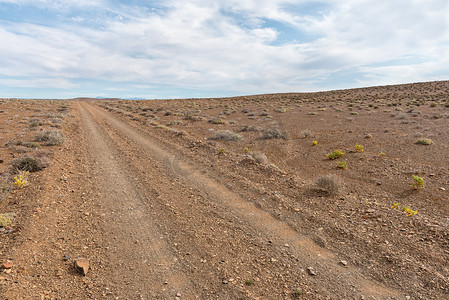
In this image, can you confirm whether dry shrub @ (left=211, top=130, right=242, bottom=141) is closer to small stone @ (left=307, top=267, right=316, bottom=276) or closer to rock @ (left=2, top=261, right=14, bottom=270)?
small stone @ (left=307, top=267, right=316, bottom=276)

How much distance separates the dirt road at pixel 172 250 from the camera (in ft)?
12.8

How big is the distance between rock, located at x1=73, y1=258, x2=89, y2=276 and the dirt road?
0.33 feet

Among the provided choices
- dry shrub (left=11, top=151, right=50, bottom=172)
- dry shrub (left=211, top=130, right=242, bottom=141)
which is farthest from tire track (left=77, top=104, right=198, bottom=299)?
dry shrub (left=211, top=130, right=242, bottom=141)

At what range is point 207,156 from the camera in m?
12.0

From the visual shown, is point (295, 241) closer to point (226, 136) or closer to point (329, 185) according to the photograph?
point (329, 185)

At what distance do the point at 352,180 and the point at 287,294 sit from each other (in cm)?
693

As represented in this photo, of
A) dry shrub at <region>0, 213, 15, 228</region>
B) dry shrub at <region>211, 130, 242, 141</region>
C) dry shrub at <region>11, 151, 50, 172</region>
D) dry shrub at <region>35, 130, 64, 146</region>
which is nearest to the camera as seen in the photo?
dry shrub at <region>0, 213, 15, 228</region>

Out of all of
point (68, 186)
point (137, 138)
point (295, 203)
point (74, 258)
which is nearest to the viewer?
point (74, 258)

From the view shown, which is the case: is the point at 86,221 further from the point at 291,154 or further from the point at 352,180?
the point at 291,154

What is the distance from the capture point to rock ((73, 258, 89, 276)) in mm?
4154

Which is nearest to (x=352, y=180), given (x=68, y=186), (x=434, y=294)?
(x=434, y=294)

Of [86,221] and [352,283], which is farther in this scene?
[86,221]

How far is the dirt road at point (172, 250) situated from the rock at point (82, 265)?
10 centimetres

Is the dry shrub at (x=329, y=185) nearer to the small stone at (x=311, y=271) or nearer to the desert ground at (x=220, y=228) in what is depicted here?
the desert ground at (x=220, y=228)
